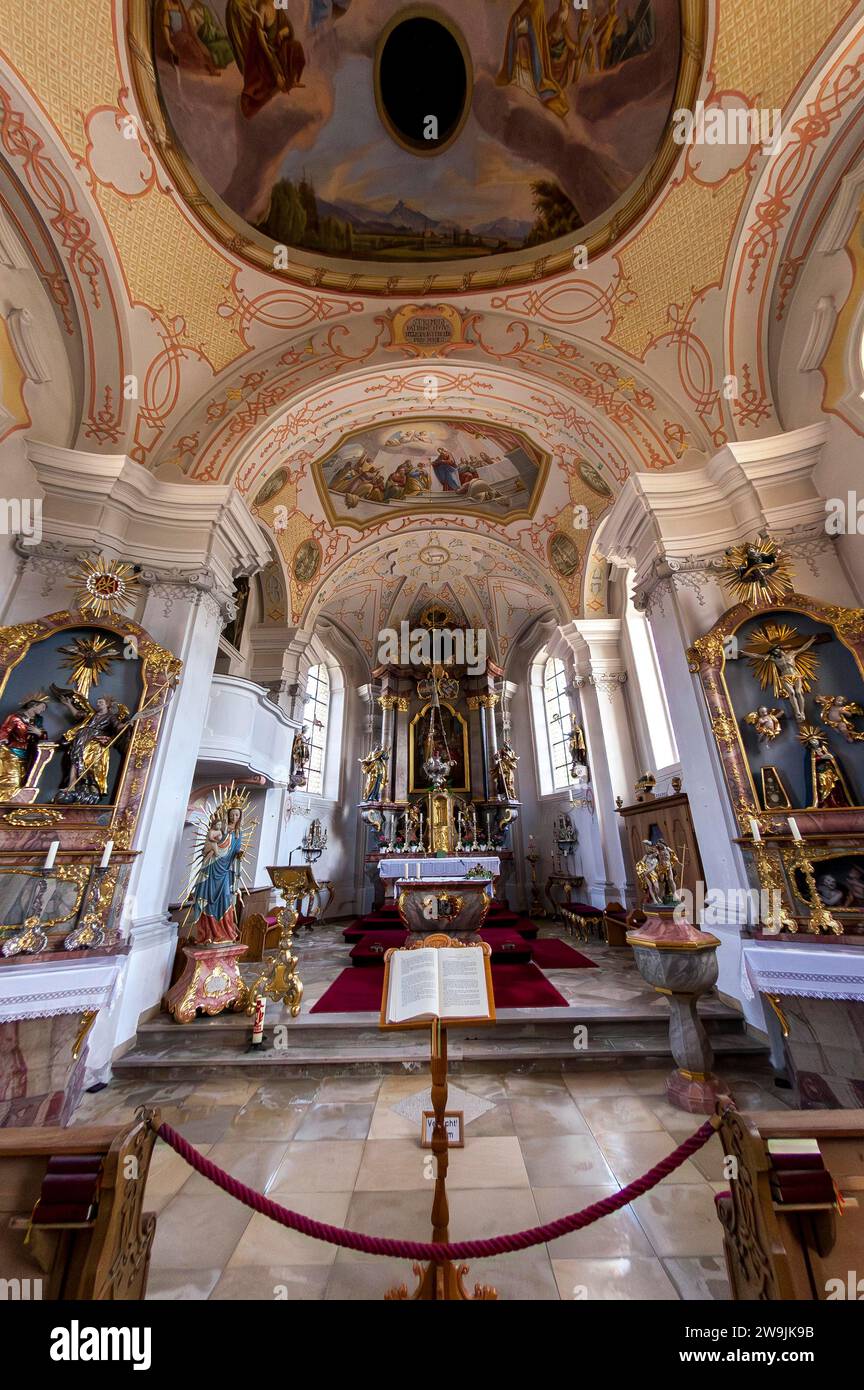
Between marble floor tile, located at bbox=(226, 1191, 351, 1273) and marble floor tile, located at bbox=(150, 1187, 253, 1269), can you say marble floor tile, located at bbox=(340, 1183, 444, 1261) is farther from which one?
marble floor tile, located at bbox=(150, 1187, 253, 1269)

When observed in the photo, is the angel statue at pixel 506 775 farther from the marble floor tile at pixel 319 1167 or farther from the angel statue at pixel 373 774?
the marble floor tile at pixel 319 1167

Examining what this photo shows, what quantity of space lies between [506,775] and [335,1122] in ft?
31.3

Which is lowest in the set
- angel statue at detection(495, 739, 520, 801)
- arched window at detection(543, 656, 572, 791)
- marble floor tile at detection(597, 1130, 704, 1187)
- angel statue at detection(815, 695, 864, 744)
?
marble floor tile at detection(597, 1130, 704, 1187)

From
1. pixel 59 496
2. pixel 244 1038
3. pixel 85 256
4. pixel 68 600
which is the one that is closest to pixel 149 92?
pixel 85 256

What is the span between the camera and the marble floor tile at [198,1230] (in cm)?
213

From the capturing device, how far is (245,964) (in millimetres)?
6551

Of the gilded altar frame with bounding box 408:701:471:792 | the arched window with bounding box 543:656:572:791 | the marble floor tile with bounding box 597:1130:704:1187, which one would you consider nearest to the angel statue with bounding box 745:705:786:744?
the marble floor tile with bounding box 597:1130:704:1187

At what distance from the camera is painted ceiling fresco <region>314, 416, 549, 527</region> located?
9023 mm

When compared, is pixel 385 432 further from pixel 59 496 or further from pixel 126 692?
pixel 126 692

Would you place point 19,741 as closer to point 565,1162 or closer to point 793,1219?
point 565,1162

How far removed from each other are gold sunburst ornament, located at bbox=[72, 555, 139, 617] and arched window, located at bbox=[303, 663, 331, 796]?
700cm

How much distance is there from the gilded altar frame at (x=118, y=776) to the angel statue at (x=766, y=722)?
19.2 ft

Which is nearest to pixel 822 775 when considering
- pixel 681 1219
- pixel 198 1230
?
pixel 681 1219

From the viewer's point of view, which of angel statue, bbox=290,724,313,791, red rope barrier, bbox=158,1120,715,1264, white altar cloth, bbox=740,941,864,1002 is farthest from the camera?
angel statue, bbox=290,724,313,791
